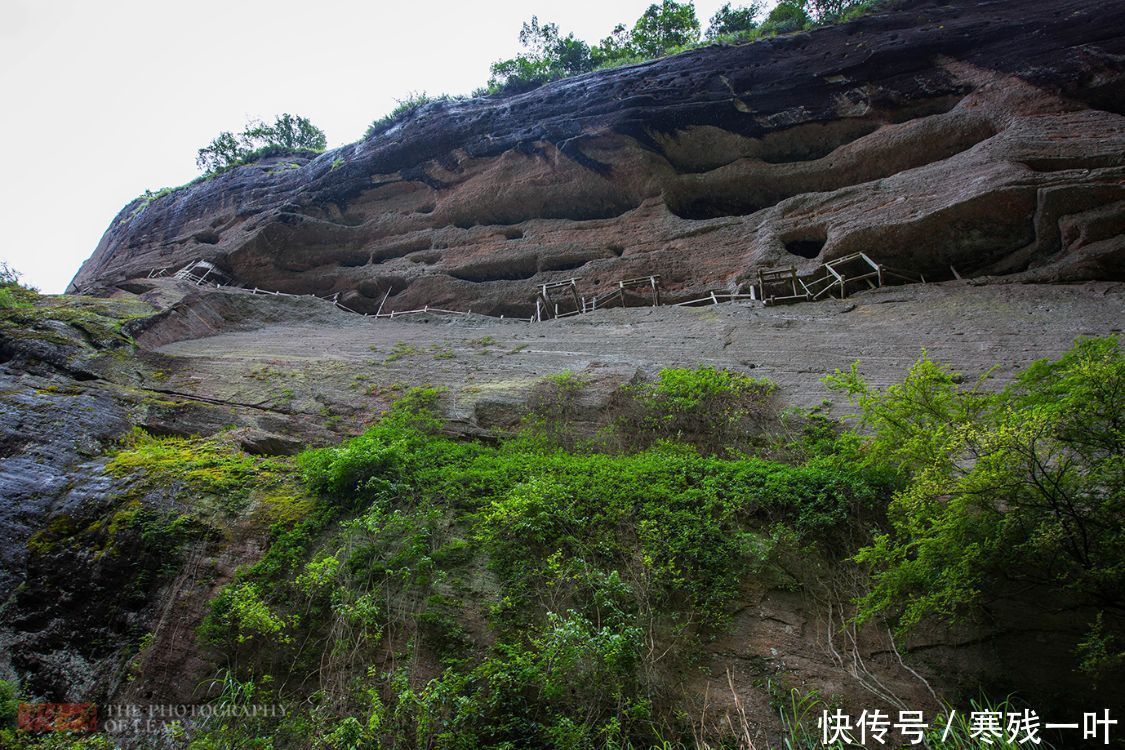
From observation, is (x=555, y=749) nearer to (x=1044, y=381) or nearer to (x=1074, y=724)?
(x=1074, y=724)

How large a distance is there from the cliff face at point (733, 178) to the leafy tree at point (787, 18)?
2616mm

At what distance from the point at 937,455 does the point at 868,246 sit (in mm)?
9782

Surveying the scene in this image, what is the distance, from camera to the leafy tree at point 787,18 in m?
20.3

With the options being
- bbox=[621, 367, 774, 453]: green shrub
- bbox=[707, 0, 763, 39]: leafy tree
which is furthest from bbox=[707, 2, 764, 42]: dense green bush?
bbox=[621, 367, 774, 453]: green shrub

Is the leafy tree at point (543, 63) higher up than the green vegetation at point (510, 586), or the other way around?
the leafy tree at point (543, 63)

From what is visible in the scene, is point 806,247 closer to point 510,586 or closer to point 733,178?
point 733,178

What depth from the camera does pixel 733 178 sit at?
672 inches

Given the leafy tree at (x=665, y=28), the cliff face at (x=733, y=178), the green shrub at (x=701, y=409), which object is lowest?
the green shrub at (x=701, y=409)

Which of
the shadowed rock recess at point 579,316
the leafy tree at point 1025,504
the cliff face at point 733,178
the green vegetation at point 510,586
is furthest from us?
the cliff face at point 733,178

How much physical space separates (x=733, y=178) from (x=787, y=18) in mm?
8889

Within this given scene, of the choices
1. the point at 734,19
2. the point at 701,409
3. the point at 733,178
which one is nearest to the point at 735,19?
the point at 734,19

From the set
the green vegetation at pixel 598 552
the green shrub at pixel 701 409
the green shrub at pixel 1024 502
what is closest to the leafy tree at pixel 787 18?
the green shrub at pixel 701 409

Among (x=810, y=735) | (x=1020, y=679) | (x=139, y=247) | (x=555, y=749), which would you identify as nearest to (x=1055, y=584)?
(x=1020, y=679)

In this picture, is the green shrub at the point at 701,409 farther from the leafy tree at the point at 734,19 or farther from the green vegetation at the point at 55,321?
the leafy tree at the point at 734,19
